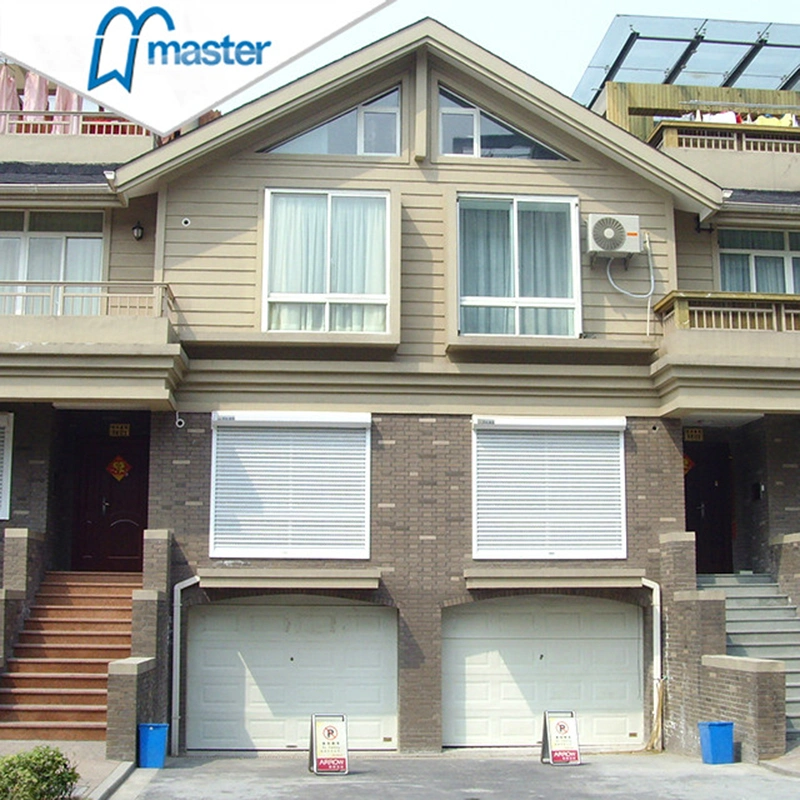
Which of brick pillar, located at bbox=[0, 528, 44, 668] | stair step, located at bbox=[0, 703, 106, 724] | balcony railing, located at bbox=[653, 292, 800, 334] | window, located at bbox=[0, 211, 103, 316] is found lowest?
stair step, located at bbox=[0, 703, 106, 724]

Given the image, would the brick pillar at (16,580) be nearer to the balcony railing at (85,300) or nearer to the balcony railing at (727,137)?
the balcony railing at (85,300)

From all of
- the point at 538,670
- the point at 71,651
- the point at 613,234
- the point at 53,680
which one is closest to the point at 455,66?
the point at 613,234

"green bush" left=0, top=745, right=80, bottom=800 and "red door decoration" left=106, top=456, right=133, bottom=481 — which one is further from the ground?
"red door decoration" left=106, top=456, right=133, bottom=481

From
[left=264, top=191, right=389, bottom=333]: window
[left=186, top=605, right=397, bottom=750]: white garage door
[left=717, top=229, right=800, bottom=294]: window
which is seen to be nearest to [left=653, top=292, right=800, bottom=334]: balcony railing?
[left=717, top=229, right=800, bottom=294]: window

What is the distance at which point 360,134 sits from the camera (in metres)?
16.9

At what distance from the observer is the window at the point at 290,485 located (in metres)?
15.9

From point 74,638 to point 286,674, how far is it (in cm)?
288

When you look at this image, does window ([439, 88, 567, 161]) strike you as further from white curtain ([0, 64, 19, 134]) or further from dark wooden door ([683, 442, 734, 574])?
white curtain ([0, 64, 19, 134])

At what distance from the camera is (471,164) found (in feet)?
55.5

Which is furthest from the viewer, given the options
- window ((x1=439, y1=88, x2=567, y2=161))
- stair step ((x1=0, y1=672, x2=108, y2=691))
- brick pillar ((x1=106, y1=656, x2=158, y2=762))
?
window ((x1=439, y1=88, x2=567, y2=161))

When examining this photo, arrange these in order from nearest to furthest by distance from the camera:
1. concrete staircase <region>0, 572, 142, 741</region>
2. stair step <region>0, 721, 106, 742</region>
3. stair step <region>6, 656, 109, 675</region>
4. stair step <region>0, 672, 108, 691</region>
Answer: stair step <region>0, 721, 106, 742</region> → concrete staircase <region>0, 572, 142, 741</region> → stair step <region>0, 672, 108, 691</region> → stair step <region>6, 656, 109, 675</region>

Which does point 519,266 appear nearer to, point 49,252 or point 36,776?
point 49,252

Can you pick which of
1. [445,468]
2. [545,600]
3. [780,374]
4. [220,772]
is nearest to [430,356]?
[445,468]

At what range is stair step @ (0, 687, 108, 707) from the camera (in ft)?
47.5
